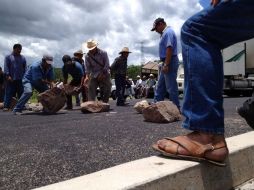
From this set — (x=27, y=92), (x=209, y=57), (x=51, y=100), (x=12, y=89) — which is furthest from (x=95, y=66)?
(x=209, y=57)

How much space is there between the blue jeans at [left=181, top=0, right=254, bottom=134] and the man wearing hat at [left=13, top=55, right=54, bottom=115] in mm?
7383

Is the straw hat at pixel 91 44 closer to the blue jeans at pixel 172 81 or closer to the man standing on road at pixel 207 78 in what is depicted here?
the blue jeans at pixel 172 81

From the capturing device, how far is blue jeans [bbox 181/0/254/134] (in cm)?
231

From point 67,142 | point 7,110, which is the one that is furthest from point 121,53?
point 67,142

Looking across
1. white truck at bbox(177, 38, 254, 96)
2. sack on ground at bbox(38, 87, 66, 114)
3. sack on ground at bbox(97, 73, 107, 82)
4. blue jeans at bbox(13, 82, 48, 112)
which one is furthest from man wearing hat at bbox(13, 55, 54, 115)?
white truck at bbox(177, 38, 254, 96)

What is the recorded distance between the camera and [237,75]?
19578 millimetres

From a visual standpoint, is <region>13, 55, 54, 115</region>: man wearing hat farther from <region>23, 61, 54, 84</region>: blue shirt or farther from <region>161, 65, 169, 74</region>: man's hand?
<region>161, 65, 169, 74</region>: man's hand

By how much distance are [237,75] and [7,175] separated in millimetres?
18037

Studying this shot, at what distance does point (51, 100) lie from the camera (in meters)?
9.19

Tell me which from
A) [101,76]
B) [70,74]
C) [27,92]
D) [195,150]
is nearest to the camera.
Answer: [195,150]

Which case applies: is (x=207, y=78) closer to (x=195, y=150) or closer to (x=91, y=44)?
(x=195, y=150)

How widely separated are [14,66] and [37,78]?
1.49 m

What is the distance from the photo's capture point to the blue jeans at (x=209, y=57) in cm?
231

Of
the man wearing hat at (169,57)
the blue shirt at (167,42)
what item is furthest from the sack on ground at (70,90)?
the blue shirt at (167,42)
